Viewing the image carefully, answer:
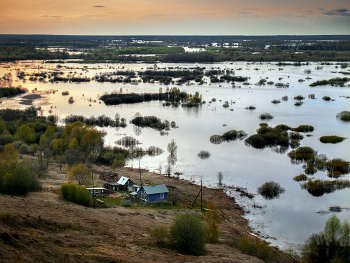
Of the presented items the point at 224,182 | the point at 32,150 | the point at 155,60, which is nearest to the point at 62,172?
the point at 32,150

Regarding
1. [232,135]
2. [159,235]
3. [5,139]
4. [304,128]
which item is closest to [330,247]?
[159,235]

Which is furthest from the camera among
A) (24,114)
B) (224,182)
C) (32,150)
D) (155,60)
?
(155,60)

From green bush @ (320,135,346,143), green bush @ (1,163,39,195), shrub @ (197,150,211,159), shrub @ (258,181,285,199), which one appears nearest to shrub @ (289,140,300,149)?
green bush @ (320,135,346,143)

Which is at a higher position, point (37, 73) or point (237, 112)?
point (37, 73)

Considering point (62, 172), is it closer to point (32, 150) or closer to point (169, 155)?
point (32, 150)

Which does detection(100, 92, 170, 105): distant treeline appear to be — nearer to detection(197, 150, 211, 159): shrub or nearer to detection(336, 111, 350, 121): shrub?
detection(197, 150, 211, 159): shrub

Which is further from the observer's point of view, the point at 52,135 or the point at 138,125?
the point at 138,125

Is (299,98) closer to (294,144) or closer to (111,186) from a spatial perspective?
(294,144)

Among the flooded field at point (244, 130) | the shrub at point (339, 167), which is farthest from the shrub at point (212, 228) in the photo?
the shrub at point (339, 167)

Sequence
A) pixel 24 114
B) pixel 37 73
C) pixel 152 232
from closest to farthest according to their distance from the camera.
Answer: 1. pixel 152 232
2. pixel 24 114
3. pixel 37 73
